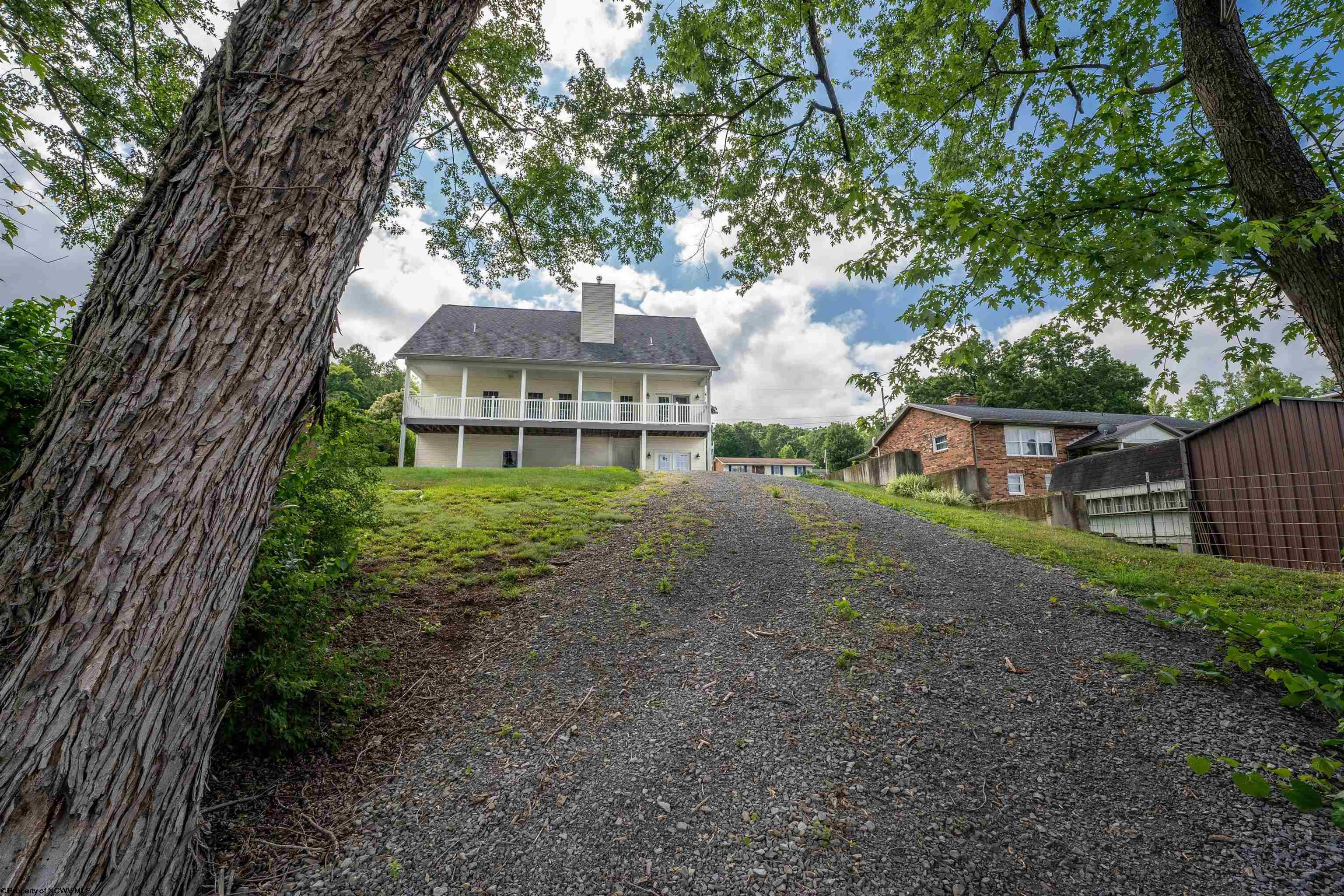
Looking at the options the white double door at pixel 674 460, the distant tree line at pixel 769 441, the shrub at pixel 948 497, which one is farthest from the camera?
the distant tree line at pixel 769 441

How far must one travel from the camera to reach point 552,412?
17188mm

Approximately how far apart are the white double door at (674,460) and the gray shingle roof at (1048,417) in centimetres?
1132

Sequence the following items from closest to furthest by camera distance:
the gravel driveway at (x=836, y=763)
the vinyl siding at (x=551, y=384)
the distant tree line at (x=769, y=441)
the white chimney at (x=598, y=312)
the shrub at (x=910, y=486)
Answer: the gravel driveway at (x=836, y=763) < the shrub at (x=910, y=486) < the vinyl siding at (x=551, y=384) < the white chimney at (x=598, y=312) < the distant tree line at (x=769, y=441)

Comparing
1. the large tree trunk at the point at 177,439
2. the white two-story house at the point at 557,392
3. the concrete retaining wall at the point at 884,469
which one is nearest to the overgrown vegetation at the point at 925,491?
the concrete retaining wall at the point at 884,469

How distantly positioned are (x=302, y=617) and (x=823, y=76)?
23.7 feet

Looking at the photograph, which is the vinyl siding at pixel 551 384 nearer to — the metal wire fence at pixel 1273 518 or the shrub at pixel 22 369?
the metal wire fence at pixel 1273 518

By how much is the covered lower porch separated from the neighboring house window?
12.7m

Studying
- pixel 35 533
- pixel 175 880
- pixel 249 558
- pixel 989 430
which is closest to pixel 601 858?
pixel 175 880

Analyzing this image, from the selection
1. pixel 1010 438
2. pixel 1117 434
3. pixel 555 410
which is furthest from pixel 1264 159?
pixel 1117 434

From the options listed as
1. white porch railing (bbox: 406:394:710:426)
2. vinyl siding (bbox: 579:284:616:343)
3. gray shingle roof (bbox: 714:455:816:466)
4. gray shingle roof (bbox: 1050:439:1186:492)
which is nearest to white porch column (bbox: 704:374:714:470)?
white porch railing (bbox: 406:394:710:426)

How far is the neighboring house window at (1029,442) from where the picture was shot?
2000cm

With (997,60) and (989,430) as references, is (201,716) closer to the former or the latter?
(997,60)

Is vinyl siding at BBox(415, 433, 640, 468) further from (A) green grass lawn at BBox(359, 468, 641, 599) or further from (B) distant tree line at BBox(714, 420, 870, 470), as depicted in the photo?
(B) distant tree line at BBox(714, 420, 870, 470)

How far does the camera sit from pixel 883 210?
416cm
